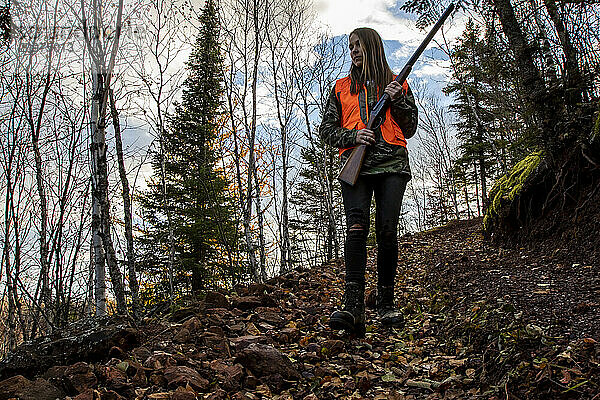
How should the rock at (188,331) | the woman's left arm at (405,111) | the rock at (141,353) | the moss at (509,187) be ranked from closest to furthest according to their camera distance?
the rock at (141,353) → the rock at (188,331) → the woman's left arm at (405,111) → the moss at (509,187)

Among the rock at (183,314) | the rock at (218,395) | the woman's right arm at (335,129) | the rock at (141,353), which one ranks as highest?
the woman's right arm at (335,129)

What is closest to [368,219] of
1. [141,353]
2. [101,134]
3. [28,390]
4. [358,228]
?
[358,228]

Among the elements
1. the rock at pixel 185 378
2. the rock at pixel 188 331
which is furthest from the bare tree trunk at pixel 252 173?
the rock at pixel 185 378

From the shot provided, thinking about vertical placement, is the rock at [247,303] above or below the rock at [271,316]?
above

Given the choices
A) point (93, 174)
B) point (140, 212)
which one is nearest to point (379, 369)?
point (93, 174)

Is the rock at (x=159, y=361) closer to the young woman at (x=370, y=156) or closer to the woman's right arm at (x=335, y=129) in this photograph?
the young woman at (x=370, y=156)

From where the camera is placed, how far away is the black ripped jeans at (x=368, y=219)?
3117mm

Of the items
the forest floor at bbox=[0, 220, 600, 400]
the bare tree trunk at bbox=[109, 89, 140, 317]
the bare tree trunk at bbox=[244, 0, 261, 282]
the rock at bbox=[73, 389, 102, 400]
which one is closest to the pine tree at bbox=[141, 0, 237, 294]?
the bare tree trunk at bbox=[244, 0, 261, 282]

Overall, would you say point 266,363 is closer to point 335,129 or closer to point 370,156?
point 370,156

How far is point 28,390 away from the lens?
204 cm

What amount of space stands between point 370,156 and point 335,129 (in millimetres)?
432

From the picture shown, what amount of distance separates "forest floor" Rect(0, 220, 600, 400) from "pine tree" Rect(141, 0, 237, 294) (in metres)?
8.00

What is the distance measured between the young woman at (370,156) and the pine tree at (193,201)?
7.95 m

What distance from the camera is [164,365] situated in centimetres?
240
